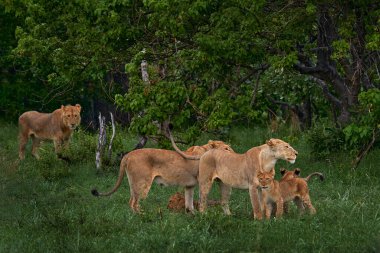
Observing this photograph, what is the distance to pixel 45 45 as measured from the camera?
61.3 feet

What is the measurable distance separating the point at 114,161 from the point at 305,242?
320 inches

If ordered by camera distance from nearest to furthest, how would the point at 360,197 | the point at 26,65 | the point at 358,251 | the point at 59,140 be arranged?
1. the point at 358,251
2. the point at 360,197
3. the point at 59,140
4. the point at 26,65

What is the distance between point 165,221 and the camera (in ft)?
37.9

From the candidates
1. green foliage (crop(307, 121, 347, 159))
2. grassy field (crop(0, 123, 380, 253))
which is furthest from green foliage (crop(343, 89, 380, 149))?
green foliage (crop(307, 121, 347, 159))

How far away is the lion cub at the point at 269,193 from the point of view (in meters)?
12.1

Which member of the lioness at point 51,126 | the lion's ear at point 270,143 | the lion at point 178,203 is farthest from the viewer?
the lioness at point 51,126

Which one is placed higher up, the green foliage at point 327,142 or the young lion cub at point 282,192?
the young lion cub at point 282,192

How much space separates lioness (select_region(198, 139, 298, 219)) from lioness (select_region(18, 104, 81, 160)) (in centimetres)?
665

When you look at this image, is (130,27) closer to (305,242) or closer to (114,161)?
(114,161)

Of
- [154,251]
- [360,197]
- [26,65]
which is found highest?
[154,251]

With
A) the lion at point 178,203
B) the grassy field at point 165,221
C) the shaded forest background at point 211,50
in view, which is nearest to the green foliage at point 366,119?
the shaded forest background at point 211,50

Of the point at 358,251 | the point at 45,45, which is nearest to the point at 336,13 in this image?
the point at 45,45

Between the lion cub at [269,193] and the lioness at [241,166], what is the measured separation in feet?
0.33

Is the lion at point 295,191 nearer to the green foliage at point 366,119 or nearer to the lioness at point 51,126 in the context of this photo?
the green foliage at point 366,119
